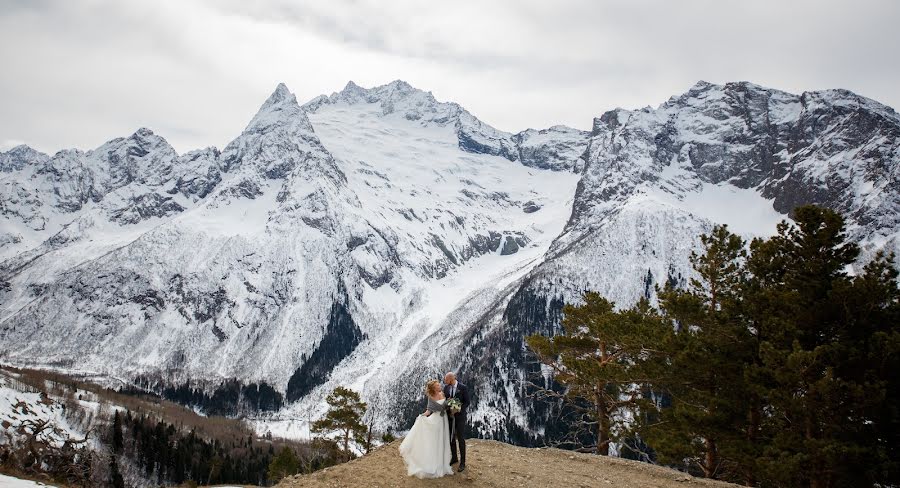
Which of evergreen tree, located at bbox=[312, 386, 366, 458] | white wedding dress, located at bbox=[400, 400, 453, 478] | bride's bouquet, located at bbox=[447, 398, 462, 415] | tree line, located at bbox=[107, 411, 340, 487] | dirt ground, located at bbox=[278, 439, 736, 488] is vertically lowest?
tree line, located at bbox=[107, 411, 340, 487]

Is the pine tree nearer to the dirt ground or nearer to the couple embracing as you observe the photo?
the dirt ground

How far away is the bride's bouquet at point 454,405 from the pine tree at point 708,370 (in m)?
12.9

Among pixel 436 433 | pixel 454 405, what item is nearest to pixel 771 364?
pixel 454 405

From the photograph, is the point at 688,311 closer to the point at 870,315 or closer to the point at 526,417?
the point at 870,315

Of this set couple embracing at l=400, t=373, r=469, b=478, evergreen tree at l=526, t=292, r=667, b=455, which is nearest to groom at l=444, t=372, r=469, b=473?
couple embracing at l=400, t=373, r=469, b=478

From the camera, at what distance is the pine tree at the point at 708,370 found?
80.3ft

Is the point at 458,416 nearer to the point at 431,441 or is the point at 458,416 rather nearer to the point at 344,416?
the point at 431,441

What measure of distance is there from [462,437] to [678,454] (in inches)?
541

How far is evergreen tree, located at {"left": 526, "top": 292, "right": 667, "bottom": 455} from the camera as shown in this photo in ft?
92.1

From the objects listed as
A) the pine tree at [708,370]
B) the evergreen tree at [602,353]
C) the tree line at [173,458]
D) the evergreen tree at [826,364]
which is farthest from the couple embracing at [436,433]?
the tree line at [173,458]

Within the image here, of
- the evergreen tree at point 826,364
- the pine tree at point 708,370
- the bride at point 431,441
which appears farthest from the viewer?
the pine tree at point 708,370

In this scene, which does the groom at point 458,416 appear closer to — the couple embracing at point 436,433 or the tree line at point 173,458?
the couple embracing at point 436,433

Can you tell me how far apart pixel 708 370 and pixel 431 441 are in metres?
15.2

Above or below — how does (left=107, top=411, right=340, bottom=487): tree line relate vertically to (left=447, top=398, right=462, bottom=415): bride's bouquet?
below
